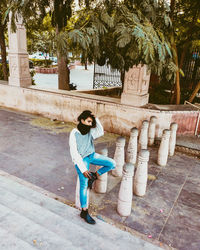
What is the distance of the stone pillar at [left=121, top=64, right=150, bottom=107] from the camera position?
5965 millimetres

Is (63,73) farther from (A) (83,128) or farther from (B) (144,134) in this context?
(A) (83,128)

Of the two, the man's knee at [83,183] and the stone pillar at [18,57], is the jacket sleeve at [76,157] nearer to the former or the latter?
the man's knee at [83,183]

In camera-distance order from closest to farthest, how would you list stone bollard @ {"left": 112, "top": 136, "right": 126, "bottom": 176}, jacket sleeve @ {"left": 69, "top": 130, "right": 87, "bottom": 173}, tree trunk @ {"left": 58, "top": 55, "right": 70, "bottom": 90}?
jacket sleeve @ {"left": 69, "top": 130, "right": 87, "bottom": 173}
stone bollard @ {"left": 112, "top": 136, "right": 126, "bottom": 176}
tree trunk @ {"left": 58, "top": 55, "right": 70, "bottom": 90}

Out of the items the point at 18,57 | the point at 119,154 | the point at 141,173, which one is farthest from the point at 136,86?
the point at 18,57

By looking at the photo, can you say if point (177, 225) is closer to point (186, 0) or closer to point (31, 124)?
point (31, 124)

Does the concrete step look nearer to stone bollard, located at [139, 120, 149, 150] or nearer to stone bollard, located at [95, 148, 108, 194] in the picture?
stone bollard, located at [95, 148, 108, 194]

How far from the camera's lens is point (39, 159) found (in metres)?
4.93

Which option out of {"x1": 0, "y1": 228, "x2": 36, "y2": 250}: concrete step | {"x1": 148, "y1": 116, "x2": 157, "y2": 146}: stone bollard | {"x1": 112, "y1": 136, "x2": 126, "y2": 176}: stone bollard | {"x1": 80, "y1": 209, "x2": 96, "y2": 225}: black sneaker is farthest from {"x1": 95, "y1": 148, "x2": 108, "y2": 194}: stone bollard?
{"x1": 148, "y1": 116, "x2": 157, "y2": 146}: stone bollard

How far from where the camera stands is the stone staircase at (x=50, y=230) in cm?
238

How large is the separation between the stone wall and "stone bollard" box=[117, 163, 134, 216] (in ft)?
10.2

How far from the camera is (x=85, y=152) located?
3.17m

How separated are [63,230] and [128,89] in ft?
14.5

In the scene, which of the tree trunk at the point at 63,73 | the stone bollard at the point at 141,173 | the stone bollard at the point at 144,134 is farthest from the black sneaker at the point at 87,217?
the tree trunk at the point at 63,73

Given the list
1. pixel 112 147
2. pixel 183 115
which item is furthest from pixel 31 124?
pixel 183 115
